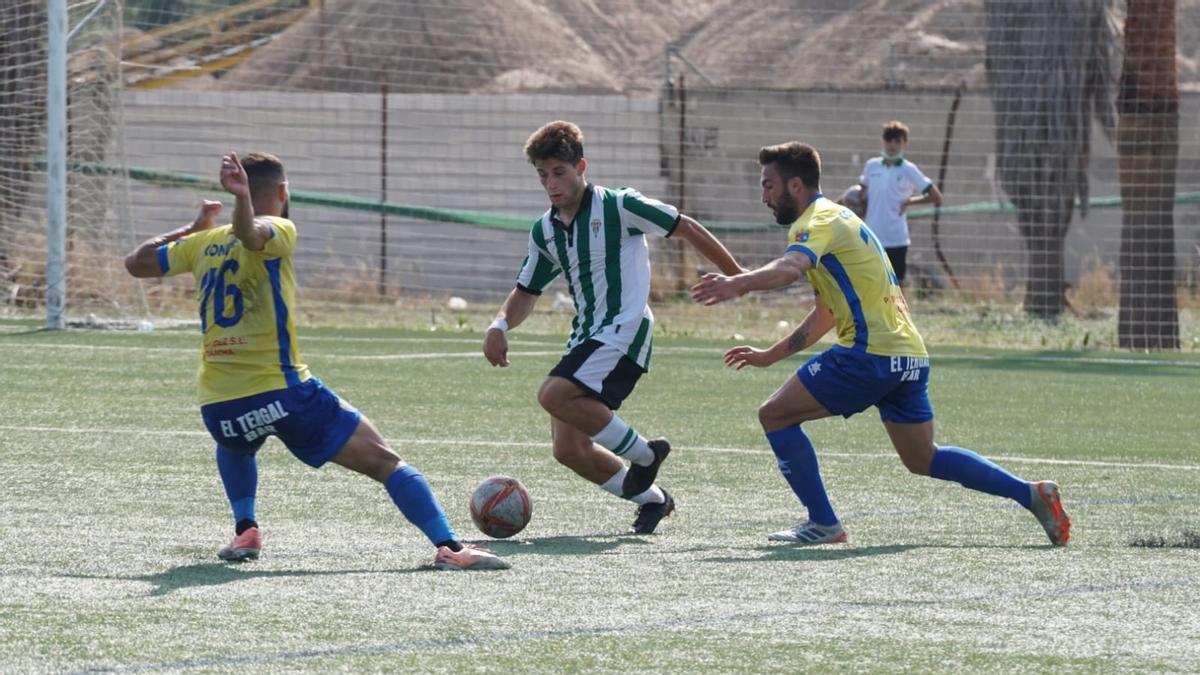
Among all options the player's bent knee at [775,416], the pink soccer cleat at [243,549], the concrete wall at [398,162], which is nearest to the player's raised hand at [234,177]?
the pink soccer cleat at [243,549]

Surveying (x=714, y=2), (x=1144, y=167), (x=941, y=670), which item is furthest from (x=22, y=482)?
(x=714, y=2)

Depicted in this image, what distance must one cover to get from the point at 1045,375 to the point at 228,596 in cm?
1036

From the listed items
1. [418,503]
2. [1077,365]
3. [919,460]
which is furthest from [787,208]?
[1077,365]

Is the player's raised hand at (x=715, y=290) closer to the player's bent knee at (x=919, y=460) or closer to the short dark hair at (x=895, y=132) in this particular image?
the player's bent knee at (x=919, y=460)

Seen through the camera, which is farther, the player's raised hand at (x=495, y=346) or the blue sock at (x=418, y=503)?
the player's raised hand at (x=495, y=346)

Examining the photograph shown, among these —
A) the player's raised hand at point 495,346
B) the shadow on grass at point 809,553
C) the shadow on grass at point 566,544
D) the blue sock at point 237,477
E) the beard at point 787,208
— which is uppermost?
the beard at point 787,208

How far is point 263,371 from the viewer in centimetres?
651

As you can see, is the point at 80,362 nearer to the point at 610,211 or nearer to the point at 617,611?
the point at 610,211

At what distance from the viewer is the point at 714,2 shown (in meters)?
56.4

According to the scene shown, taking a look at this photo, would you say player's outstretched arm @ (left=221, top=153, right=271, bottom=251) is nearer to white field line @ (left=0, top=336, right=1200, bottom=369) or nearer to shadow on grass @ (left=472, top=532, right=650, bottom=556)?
shadow on grass @ (left=472, top=532, right=650, bottom=556)

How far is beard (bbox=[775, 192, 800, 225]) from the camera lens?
7297 millimetres

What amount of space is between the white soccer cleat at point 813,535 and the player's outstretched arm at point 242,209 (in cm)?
225

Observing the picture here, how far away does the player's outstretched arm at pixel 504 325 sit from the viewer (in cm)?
769

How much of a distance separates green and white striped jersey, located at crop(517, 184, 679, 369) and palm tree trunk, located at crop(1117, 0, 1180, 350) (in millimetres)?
11540
